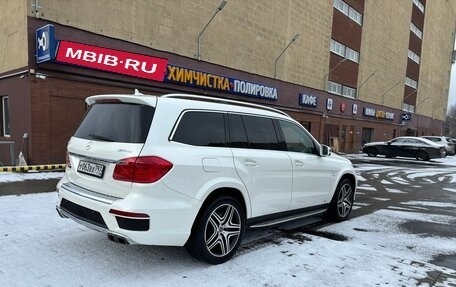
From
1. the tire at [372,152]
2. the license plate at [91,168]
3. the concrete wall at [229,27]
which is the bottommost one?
the tire at [372,152]

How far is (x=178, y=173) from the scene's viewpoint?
3.75 meters

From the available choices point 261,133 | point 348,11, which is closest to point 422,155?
point 348,11

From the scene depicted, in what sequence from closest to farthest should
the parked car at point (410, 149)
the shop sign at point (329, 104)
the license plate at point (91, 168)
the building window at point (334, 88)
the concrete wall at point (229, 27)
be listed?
the license plate at point (91, 168) → the concrete wall at point (229, 27) → the parked car at point (410, 149) → the shop sign at point (329, 104) → the building window at point (334, 88)

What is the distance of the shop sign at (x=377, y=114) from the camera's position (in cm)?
3300

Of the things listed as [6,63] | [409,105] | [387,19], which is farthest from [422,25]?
[6,63]

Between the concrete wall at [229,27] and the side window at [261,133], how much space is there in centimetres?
943

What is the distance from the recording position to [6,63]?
12.6 metres

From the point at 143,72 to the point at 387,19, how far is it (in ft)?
95.6

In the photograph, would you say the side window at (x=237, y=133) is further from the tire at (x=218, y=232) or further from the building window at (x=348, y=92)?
the building window at (x=348, y=92)

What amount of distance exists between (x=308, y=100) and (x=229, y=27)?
8.93 meters

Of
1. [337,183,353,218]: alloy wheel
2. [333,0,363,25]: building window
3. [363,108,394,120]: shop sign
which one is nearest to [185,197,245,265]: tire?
[337,183,353,218]: alloy wheel

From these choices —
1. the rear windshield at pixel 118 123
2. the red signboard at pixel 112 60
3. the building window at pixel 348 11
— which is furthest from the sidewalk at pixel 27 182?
the building window at pixel 348 11

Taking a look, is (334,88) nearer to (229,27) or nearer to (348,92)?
(348,92)

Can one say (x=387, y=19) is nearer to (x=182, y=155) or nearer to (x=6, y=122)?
(x=6, y=122)
